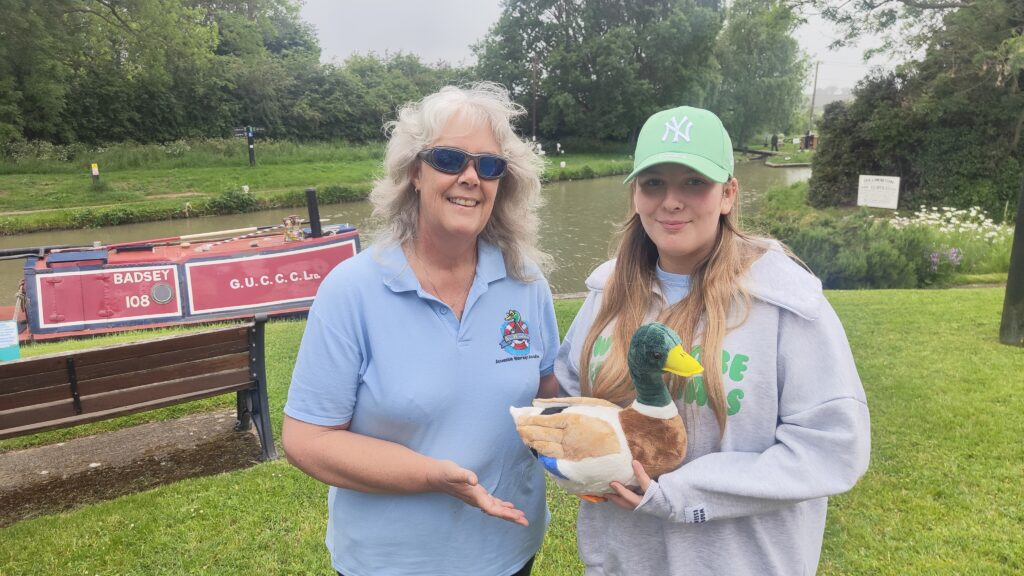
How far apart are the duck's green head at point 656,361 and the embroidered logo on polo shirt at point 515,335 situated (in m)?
0.37

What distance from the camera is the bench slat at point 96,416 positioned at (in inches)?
137

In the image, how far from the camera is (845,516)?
320 cm

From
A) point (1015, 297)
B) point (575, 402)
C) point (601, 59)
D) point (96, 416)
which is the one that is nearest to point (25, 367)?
point (96, 416)

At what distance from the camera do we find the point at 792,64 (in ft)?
175

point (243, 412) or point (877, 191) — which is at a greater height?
point (877, 191)

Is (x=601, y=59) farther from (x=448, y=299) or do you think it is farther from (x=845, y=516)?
(x=448, y=299)

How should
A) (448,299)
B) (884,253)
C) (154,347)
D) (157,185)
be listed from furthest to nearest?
1. (157,185)
2. (884,253)
3. (154,347)
4. (448,299)

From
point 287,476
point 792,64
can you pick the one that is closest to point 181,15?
point 287,476

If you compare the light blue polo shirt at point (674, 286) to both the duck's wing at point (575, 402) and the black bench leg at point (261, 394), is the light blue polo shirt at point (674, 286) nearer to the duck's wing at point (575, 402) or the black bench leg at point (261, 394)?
the duck's wing at point (575, 402)

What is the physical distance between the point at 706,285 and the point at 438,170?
711mm

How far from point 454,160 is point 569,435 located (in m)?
0.73

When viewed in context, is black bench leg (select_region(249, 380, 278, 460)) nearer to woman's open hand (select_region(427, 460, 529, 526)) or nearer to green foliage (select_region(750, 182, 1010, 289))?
woman's open hand (select_region(427, 460, 529, 526))

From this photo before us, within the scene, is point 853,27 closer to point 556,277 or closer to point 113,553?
point 556,277

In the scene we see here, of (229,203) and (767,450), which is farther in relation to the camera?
(229,203)
